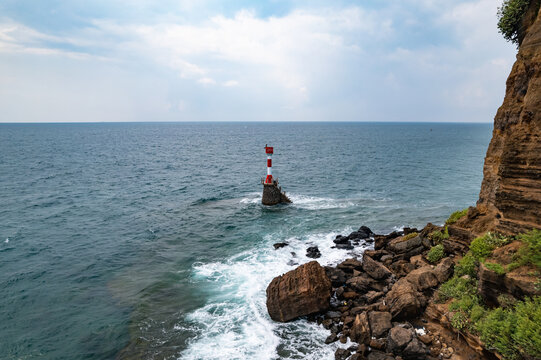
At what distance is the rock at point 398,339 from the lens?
15.1 m

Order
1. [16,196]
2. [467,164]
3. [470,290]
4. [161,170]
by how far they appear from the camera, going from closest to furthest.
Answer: [470,290]
[16,196]
[161,170]
[467,164]

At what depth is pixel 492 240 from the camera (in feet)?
56.7

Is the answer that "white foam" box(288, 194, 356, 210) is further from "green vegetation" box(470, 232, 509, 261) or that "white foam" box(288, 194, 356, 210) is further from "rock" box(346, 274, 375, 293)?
"green vegetation" box(470, 232, 509, 261)

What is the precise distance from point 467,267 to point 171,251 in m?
26.3

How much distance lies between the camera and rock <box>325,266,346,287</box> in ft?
75.7

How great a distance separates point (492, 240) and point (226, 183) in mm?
51777

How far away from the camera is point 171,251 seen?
105 feet

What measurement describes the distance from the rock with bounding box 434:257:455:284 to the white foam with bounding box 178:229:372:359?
829cm

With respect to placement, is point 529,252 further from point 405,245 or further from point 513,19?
point 513,19

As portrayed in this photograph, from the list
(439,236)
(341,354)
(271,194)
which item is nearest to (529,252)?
(341,354)

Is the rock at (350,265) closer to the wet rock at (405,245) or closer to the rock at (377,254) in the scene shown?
the rock at (377,254)

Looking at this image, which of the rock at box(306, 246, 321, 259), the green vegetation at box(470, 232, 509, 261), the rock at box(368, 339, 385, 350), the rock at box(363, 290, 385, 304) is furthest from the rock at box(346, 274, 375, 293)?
the green vegetation at box(470, 232, 509, 261)

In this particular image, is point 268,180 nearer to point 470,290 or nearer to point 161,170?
point 470,290

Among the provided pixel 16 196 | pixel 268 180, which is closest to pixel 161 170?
pixel 16 196
